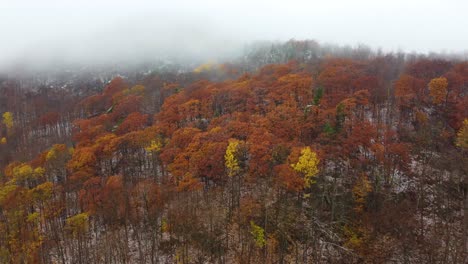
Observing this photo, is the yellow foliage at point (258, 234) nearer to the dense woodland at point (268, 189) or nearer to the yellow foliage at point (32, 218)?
the dense woodland at point (268, 189)

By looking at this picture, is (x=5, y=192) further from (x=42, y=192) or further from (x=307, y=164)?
(x=307, y=164)

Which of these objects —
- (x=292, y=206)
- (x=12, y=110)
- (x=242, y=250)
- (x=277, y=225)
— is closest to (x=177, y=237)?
(x=242, y=250)

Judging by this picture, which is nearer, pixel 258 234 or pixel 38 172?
pixel 258 234

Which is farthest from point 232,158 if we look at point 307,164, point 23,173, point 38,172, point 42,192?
point 23,173

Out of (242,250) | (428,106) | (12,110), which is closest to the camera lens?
(242,250)

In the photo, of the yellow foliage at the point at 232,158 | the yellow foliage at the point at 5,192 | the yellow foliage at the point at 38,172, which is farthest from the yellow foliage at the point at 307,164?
the yellow foliage at the point at 5,192

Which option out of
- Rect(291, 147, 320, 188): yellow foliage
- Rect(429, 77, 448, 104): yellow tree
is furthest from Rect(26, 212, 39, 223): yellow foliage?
Rect(429, 77, 448, 104): yellow tree

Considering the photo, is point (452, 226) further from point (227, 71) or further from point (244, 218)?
point (227, 71)

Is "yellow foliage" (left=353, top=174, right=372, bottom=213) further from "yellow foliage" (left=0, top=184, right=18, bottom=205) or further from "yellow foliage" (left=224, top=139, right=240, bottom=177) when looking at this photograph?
"yellow foliage" (left=0, top=184, right=18, bottom=205)
